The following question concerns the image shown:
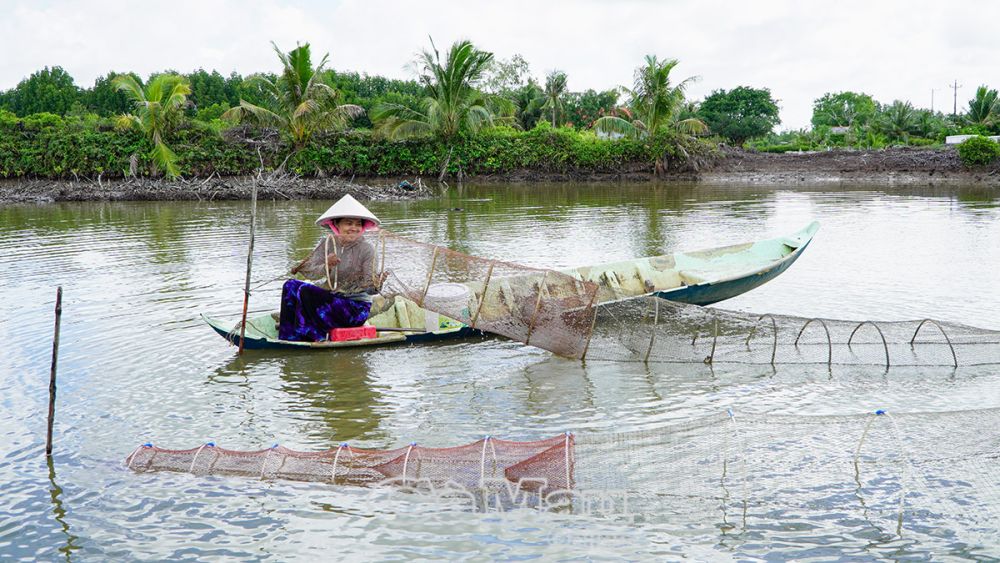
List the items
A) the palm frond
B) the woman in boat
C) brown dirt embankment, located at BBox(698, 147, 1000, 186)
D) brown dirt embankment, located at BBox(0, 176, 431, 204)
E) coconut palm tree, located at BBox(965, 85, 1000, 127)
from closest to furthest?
the woman in boat < brown dirt embankment, located at BBox(0, 176, 431, 204) < the palm frond < brown dirt embankment, located at BBox(698, 147, 1000, 186) < coconut palm tree, located at BBox(965, 85, 1000, 127)

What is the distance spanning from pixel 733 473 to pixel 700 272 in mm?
4434

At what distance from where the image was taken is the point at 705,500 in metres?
4.21

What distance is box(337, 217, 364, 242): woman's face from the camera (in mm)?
6824

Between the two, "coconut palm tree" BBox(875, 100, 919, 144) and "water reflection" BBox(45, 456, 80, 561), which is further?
"coconut palm tree" BBox(875, 100, 919, 144)

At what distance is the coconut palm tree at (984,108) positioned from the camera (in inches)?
1474

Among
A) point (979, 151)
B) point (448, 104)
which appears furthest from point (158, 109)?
point (979, 151)

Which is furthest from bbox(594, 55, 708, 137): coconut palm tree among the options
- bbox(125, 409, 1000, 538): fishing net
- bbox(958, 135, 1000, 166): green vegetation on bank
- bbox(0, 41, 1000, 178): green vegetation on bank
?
bbox(125, 409, 1000, 538): fishing net

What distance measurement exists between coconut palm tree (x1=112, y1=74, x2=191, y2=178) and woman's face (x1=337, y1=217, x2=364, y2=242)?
860 inches

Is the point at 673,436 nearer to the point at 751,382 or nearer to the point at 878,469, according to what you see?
the point at 878,469

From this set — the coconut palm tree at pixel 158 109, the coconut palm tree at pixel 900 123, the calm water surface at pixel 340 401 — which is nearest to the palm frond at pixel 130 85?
the coconut palm tree at pixel 158 109

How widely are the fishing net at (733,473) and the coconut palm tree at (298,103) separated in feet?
79.1

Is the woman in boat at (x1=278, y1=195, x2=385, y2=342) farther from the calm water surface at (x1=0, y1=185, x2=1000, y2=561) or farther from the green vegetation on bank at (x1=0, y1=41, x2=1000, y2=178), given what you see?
the green vegetation on bank at (x1=0, y1=41, x2=1000, y2=178)

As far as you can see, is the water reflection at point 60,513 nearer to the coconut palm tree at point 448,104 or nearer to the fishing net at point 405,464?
the fishing net at point 405,464

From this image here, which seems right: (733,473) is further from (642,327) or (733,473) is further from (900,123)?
(900,123)
